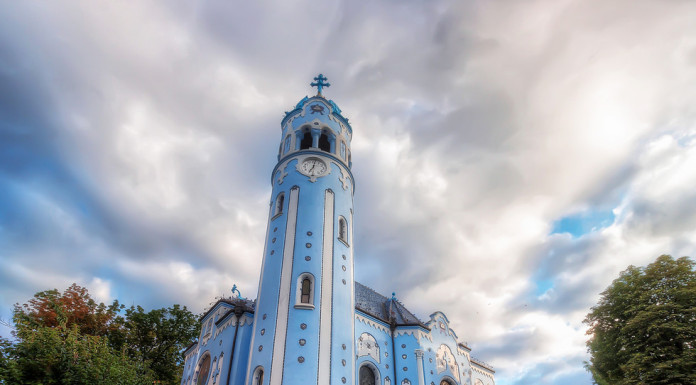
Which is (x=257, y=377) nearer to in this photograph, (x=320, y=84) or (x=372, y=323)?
(x=372, y=323)

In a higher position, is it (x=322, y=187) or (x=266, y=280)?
(x=322, y=187)

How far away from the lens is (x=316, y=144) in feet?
92.2

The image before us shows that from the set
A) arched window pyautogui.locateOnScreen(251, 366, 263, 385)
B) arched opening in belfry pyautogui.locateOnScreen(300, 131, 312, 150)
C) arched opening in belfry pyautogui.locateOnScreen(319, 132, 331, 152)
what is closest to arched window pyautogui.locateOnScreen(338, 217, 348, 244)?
arched opening in belfry pyautogui.locateOnScreen(319, 132, 331, 152)

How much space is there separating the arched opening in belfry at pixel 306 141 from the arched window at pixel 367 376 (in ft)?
51.8

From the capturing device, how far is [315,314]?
20250mm

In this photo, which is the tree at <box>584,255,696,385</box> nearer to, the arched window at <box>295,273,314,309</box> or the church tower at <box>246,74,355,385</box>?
the church tower at <box>246,74,355,385</box>

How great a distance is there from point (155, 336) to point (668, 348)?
3895 cm

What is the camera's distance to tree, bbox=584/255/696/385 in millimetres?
20625

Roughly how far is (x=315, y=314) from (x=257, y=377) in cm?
421

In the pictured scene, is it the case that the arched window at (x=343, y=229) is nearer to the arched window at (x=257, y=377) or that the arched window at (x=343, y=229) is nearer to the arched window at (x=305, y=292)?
the arched window at (x=305, y=292)

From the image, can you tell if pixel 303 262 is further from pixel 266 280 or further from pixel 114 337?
pixel 114 337

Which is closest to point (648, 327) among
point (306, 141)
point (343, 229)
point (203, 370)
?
point (343, 229)

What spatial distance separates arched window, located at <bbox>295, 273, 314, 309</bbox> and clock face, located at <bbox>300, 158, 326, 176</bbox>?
24.6 ft

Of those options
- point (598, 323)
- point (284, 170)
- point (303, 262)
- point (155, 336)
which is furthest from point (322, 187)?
point (155, 336)
